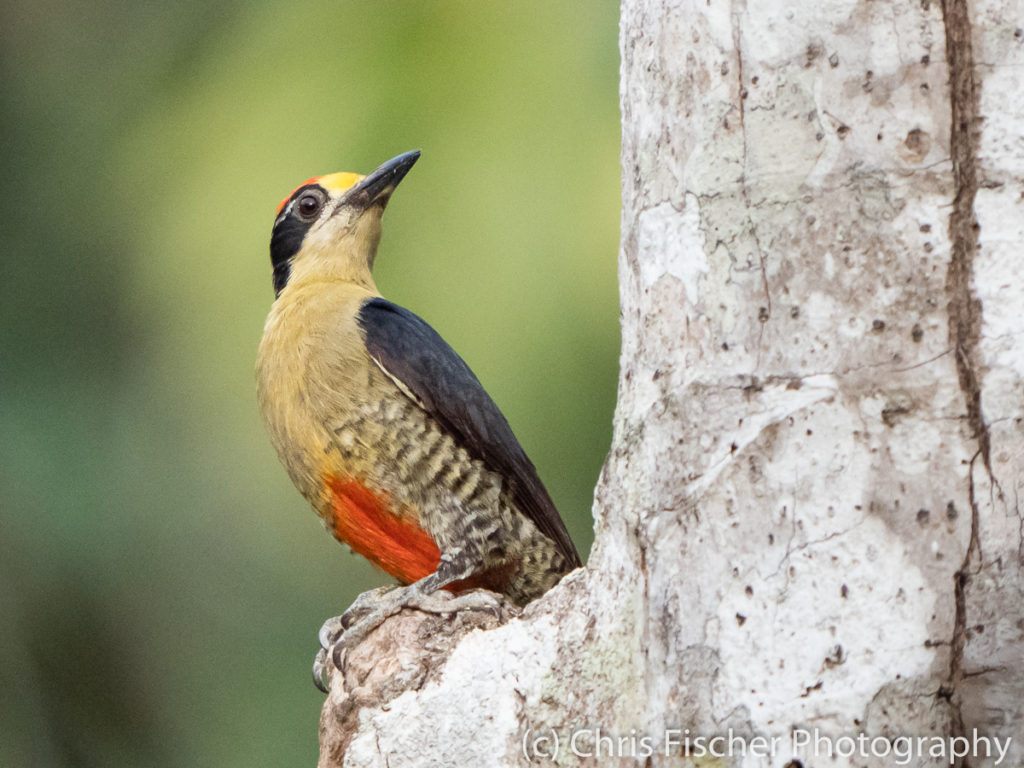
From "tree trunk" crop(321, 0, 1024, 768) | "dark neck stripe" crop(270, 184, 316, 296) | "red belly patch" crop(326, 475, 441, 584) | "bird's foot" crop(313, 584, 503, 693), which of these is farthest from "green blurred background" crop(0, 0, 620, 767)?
"tree trunk" crop(321, 0, 1024, 768)

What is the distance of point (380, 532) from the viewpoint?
3.88 meters

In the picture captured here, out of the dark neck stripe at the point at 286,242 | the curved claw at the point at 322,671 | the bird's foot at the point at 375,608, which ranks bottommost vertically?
the curved claw at the point at 322,671

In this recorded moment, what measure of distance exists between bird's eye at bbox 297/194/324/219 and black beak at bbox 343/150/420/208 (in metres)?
0.13

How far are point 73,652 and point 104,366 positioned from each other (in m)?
1.91

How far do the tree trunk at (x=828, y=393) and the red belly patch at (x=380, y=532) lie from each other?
1619mm

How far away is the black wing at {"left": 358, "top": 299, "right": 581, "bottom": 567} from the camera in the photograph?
392 centimetres

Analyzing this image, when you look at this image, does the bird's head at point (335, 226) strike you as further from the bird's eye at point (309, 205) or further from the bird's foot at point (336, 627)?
the bird's foot at point (336, 627)

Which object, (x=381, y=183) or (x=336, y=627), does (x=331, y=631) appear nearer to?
(x=336, y=627)

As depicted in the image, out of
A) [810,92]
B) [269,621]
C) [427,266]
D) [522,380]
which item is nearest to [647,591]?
[810,92]

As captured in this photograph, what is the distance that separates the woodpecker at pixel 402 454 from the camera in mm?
3756

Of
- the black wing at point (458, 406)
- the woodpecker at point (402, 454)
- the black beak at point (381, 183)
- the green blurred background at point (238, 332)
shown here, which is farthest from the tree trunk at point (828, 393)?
the green blurred background at point (238, 332)

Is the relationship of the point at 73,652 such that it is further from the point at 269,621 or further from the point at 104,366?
the point at 104,366

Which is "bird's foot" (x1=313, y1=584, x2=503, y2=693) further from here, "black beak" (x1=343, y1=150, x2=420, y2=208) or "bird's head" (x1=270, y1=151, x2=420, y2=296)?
"black beak" (x1=343, y1=150, x2=420, y2=208)

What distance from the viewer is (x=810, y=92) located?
200 cm
